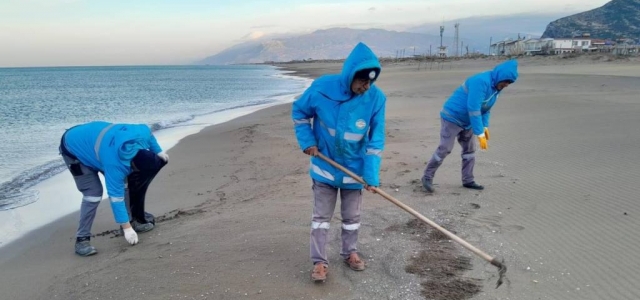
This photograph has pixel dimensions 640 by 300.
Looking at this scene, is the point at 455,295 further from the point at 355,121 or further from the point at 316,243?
the point at 355,121

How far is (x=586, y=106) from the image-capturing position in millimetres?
12555

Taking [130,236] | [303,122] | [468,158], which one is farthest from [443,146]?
[130,236]

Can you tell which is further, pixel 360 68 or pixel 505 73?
pixel 505 73

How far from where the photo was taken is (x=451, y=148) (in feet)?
19.2

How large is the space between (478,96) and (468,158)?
3.40 ft

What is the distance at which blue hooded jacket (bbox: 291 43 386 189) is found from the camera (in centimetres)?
338

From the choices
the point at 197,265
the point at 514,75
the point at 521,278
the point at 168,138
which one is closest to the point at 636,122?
the point at 514,75

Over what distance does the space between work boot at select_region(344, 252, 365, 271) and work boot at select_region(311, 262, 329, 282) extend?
26 cm

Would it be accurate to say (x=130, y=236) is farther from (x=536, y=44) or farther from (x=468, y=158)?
(x=536, y=44)

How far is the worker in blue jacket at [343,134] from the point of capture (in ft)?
10.9

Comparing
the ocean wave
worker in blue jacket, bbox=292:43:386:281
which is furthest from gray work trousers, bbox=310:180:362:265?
the ocean wave

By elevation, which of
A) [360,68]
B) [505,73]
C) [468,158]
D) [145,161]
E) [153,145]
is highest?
[360,68]

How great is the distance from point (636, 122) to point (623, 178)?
179 inches

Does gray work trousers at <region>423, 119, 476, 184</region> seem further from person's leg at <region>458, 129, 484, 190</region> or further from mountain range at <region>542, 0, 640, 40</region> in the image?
mountain range at <region>542, 0, 640, 40</region>
